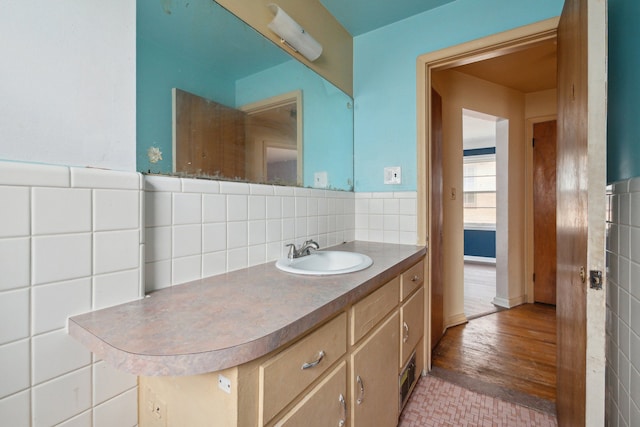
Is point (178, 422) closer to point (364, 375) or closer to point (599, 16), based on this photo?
point (364, 375)

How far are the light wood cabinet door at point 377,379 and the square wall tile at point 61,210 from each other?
2.85 ft

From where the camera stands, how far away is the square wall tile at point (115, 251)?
70cm

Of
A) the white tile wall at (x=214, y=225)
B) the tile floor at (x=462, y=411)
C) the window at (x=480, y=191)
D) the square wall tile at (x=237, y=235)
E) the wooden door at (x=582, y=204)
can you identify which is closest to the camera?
the wooden door at (x=582, y=204)

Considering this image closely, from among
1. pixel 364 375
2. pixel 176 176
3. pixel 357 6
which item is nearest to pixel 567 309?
pixel 364 375

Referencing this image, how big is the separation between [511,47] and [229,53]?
1.54 m

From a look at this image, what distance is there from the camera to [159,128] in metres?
0.89

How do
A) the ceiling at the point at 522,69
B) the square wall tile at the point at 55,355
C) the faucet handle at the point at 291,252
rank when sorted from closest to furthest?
the square wall tile at the point at 55,355 < the faucet handle at the point at 291,252 < the ceiling at the point at 522,69

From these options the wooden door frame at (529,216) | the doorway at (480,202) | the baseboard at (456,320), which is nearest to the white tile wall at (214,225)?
the baseboard at (456,320)

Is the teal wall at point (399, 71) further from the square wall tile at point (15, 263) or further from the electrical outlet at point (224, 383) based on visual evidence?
the square wall tile at point (15, 263)

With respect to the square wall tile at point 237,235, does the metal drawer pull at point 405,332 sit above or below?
below

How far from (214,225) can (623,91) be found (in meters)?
1.49

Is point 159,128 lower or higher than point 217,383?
higher

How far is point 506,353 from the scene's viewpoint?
6.63ft

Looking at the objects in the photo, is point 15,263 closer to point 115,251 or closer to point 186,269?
point 115,251
